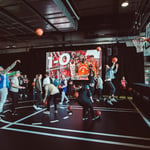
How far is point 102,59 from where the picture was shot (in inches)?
403

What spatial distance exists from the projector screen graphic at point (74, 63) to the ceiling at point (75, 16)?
1253 mm

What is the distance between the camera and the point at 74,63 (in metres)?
10.8

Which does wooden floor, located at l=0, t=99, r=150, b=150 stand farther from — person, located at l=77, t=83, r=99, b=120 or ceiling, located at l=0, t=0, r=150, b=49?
ceiling, located at l=0, t=0, r=150, b=49

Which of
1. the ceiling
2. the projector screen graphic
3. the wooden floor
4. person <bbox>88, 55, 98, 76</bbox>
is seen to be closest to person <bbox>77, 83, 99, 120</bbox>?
the wooden floor

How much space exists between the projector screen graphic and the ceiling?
1253mm

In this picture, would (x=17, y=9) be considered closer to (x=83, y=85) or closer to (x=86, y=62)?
(x=83, y=85)

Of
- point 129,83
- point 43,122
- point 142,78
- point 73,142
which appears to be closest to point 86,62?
point 129,83

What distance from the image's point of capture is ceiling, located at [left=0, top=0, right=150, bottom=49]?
6.00 m

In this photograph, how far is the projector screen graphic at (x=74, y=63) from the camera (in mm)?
10312

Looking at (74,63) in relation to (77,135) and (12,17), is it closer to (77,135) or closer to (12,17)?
(12,17)

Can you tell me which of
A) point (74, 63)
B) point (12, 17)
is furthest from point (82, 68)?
point (12, 17)

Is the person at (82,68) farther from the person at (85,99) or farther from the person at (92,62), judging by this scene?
the person at (85,99)

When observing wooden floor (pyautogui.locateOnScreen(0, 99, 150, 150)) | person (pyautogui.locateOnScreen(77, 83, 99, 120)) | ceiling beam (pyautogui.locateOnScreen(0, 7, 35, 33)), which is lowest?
wooden floor (pyautogui.locateOnScreen(0, 99, 150, 150))

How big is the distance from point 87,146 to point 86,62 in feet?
27.7
